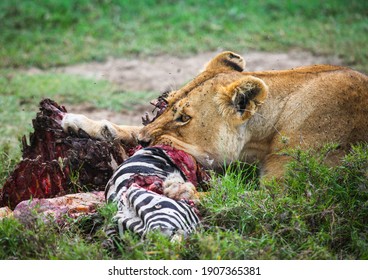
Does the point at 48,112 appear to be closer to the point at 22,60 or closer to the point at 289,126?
the point at 289,126

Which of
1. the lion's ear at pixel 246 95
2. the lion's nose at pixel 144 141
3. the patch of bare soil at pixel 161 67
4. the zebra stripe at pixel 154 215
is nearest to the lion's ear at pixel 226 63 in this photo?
the lion's ear at pixel 246 95

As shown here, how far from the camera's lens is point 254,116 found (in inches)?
169

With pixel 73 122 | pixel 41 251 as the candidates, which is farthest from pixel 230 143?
pixel 41 251

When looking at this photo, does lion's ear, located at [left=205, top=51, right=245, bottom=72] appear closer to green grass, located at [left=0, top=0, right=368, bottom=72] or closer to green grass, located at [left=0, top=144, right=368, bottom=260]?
green grass, located at [left=0, top=144, right=368, bottom=260]

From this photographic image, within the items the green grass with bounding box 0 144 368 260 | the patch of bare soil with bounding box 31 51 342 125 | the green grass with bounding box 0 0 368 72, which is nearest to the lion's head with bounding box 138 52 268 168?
the green grass with bounding box 0 144 368 260

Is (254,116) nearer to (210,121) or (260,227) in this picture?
(210,121)

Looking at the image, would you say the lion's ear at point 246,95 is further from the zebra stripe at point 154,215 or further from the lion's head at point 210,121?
the zebra stripe at point 154,215

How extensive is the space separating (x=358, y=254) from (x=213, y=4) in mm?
7866

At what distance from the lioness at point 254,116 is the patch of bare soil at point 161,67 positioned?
3.67 m

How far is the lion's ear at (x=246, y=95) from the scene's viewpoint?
4094 millimetres

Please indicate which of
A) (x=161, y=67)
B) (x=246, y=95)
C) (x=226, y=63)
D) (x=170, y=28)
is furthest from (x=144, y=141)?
(x=170, y=28)

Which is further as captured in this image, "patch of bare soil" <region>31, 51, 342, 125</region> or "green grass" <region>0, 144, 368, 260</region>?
"patch of bare soil" <region>31, 51, 342, 125</region>

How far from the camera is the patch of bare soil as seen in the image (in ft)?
27.5

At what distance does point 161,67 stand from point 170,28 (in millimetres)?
1292
